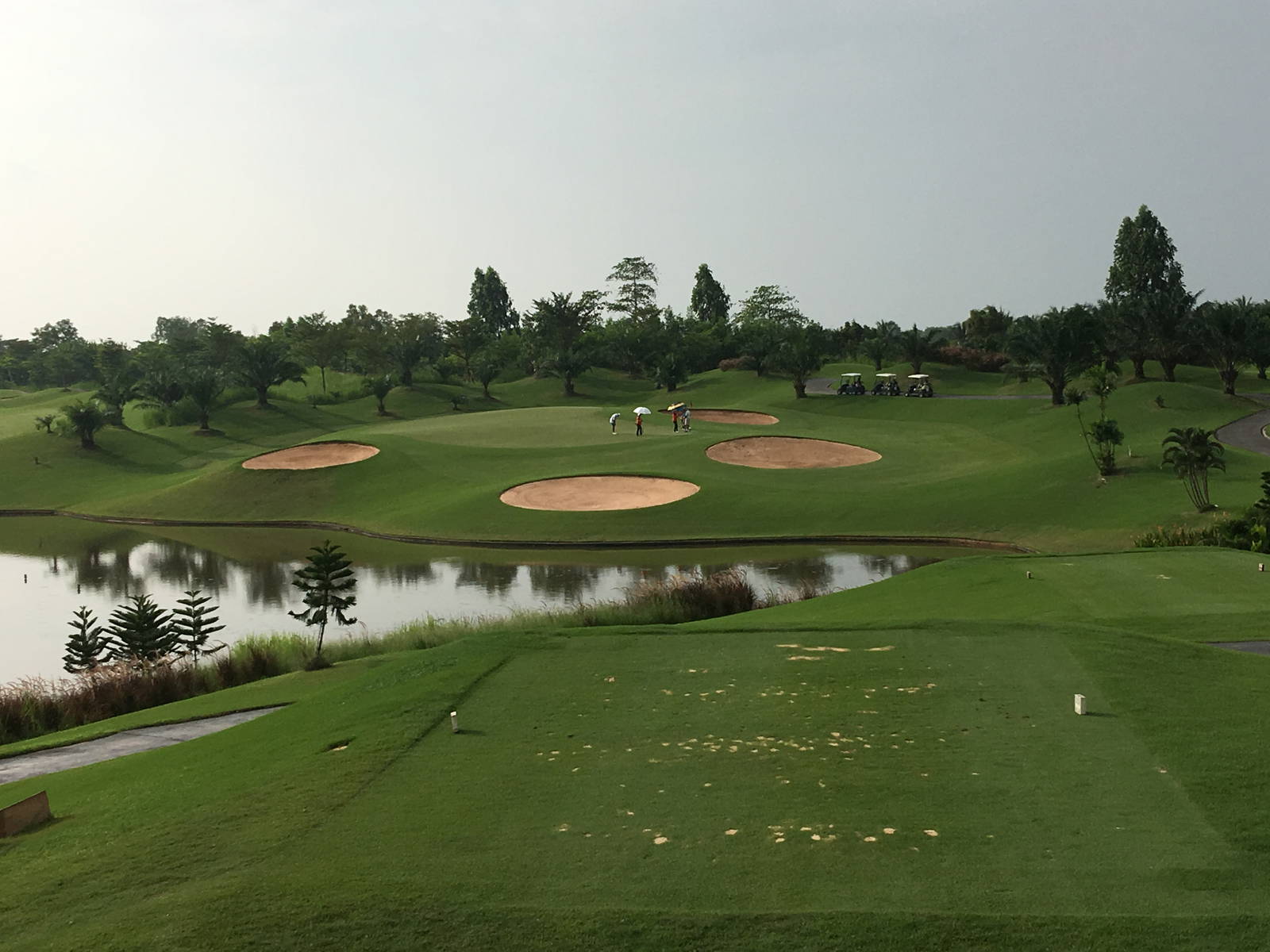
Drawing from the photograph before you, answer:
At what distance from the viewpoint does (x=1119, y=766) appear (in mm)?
12680

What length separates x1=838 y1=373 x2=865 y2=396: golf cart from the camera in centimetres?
8456

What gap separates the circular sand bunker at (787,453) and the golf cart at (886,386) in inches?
817

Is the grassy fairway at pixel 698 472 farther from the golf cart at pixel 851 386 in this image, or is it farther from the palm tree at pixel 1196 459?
the golf cart at pixel 851 386

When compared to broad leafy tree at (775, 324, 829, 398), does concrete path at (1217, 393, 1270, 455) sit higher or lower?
lower

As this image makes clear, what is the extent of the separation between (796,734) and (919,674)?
12.4 feet

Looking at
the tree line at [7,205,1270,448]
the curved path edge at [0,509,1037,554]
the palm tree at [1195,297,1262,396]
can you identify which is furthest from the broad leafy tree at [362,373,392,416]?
the palm tree at [1195,297,1262,396]

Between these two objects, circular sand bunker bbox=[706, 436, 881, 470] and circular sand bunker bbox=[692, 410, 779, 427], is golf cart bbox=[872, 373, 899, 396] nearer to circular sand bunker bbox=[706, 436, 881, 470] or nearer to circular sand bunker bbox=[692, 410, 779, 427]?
circular sand bunker bbox=[692, 410, 779, 427]

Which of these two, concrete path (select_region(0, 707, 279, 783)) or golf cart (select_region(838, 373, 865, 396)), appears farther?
golf cart (select_region(838, 373, 865, 396))

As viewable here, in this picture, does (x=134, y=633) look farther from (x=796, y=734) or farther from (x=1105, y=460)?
(x=1105, y=460)

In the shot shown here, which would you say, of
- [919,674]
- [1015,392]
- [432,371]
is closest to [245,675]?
[919,674]

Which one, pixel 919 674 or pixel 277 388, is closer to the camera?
pixel 919 674

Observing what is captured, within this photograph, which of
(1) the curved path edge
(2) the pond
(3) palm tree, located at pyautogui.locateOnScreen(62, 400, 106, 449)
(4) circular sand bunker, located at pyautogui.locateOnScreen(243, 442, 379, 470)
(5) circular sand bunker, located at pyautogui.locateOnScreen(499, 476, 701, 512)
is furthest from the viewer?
(3) palm tree, located at pyautogui.locateOnScreen(62, 400, 106, 449)

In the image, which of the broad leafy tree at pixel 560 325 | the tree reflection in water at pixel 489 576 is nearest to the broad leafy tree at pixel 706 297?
the broad leafy tree at pixel 560 325

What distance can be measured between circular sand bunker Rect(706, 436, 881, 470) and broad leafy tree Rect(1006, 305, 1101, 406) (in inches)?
494
